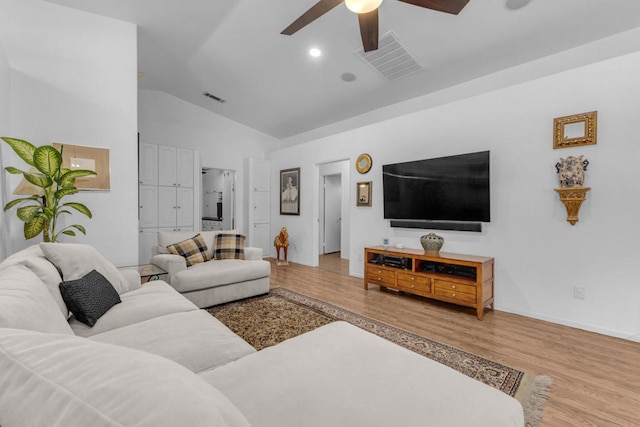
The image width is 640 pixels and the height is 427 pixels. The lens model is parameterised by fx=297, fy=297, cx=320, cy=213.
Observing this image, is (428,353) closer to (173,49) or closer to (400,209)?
(400,209)

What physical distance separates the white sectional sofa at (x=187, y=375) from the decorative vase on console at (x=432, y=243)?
2376 millimetres

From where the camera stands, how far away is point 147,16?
339cm

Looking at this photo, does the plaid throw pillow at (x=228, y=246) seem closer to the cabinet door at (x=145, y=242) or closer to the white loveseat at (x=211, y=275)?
the white loveseat at (x=211, y=275)

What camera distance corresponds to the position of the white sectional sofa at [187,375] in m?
0.44

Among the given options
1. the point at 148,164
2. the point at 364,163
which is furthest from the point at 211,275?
the point at 148,164

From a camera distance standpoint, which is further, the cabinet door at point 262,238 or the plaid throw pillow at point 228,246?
the cabinet door at point 262,238

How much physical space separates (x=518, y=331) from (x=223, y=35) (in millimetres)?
4645

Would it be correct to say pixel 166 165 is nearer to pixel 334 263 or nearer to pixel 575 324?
pixel 334 263

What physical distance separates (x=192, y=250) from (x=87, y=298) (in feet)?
5.95

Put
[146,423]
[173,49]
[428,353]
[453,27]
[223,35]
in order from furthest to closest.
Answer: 1. [173,49]
2. [223,35]
3. [453,27]
4. [428,353]
5. [146,423]

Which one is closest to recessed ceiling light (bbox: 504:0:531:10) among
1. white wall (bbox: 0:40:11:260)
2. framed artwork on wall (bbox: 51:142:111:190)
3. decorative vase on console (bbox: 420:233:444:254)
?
decorative vase on console (bbox: 420:233:444:254)

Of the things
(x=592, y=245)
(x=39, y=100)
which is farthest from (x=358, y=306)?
(x=39, y=100)

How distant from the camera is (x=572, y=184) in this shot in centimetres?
282

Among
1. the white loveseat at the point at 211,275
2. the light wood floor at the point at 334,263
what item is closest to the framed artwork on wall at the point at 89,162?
the white loveseat at the point at 211,275
